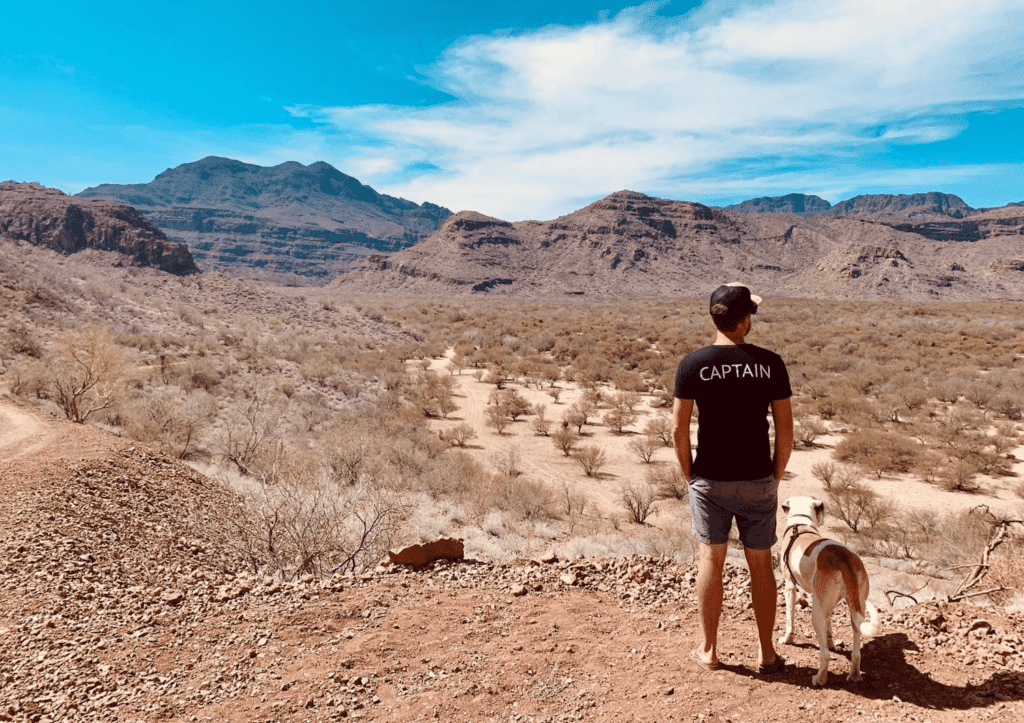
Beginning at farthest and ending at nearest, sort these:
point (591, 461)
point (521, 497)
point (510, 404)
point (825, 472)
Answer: point (510, 404), point (591, 461), point (825, 472), point (521, 497)

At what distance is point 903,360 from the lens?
23953 millimetres

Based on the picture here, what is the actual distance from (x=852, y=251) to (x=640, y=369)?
82.1 m

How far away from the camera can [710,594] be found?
2961mm

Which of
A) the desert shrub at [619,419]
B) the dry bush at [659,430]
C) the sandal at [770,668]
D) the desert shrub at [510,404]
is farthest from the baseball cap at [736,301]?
the desert shrub at [510,404]

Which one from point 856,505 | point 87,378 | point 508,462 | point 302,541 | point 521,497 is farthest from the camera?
point 508,462

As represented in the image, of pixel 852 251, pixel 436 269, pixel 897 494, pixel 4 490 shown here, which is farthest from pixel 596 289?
pixel 4 490

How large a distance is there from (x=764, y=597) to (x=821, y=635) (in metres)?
0.29

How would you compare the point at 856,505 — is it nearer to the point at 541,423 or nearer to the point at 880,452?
the point at 880,452

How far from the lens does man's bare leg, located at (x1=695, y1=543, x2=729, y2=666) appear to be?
294cm

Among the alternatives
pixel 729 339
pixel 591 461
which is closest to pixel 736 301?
pixel 729 339

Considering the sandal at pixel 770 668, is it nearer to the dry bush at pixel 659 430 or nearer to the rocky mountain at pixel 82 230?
the dry bush at pixel 659 430

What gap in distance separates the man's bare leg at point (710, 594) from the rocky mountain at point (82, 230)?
66.7m

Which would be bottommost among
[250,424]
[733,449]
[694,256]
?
[250,424]

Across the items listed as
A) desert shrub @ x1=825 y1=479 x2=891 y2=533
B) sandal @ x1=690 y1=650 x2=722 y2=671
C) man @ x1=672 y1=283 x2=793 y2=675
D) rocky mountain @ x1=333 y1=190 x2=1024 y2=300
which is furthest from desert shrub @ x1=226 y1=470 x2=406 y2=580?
rocky mountain @ x1=333 y1=190 x2=1024 y2=300
